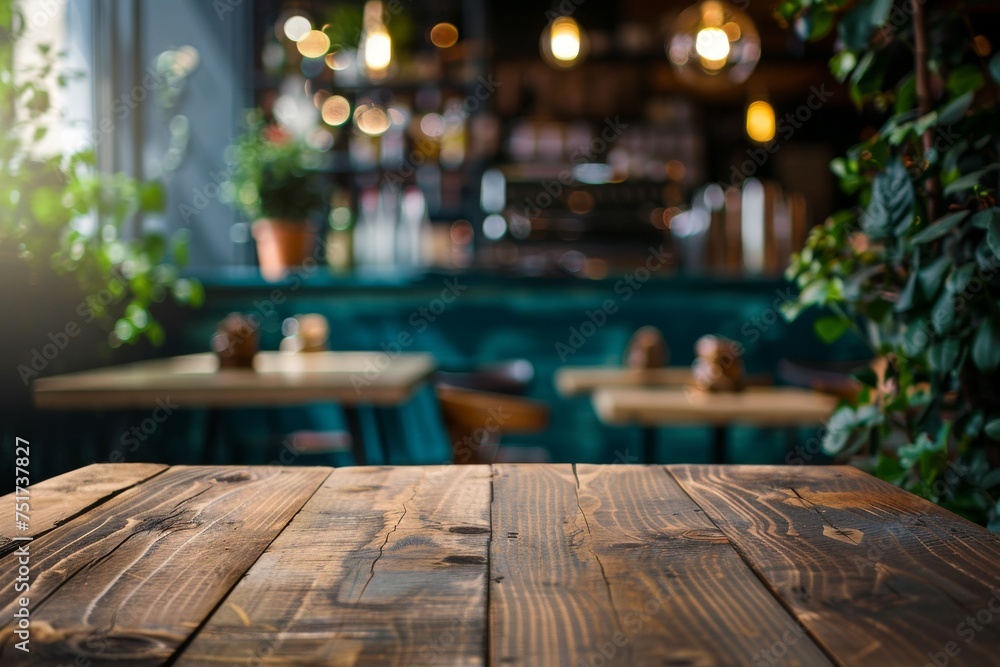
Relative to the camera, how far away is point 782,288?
4047mm


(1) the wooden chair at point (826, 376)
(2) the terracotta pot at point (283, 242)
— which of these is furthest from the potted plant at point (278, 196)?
(1) the wooden chair at point (826, 376)

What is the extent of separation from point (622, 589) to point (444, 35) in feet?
19.1

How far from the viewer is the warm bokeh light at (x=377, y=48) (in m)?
4.49

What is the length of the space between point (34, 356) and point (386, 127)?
10.8 feet

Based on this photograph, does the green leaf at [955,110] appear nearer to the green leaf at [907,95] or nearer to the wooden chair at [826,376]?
the green leaf at [907,95]

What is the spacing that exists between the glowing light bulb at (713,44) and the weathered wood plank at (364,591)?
368cm

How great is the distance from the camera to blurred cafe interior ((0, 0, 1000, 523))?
143 centimetres

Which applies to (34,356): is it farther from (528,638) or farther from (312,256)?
(528,638)

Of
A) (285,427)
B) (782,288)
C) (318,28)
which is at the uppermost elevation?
(318,28)

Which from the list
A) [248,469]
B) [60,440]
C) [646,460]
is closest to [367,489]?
[248,469]

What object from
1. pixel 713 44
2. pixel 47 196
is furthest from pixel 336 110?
pixel 47 196

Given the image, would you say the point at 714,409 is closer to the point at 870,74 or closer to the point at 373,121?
the point at 870,74

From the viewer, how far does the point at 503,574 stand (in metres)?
0.70

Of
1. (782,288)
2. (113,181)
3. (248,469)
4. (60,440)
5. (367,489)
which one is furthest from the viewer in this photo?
(782,288)
